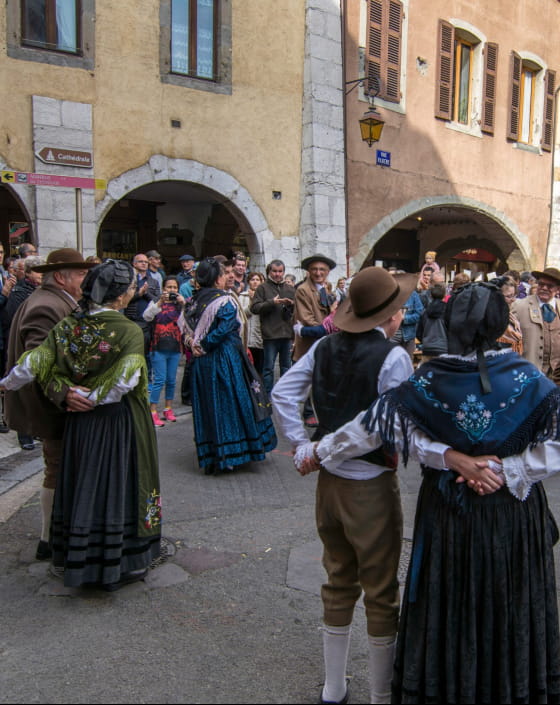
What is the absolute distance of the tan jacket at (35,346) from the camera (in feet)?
11.8

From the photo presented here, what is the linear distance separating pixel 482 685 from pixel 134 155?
32.1 feet

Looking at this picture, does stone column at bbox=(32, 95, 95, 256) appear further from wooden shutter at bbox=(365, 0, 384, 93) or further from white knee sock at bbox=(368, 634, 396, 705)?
white knee sock at bbox=(368, 634, 396, 705)

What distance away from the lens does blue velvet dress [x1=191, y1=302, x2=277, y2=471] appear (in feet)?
17.6

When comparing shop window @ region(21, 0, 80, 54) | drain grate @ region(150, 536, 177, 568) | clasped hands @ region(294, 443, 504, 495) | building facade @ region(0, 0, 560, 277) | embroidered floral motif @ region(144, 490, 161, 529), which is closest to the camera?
clasped hands @ region(294, 443, 504, 495)

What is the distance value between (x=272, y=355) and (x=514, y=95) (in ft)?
39.2

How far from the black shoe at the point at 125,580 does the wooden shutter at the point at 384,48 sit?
11.4m

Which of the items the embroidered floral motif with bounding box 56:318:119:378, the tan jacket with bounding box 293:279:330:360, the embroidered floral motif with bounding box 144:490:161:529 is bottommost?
the embroidered floral motif with bounding box 144:490:161:529

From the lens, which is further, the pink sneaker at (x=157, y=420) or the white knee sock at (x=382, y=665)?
Result: the pink sneaker at (x=157, y=420)


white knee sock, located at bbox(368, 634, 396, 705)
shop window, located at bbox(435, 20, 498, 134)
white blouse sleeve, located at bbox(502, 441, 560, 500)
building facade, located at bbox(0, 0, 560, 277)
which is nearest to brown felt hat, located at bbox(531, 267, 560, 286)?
white blouse sleeve, located at bbox(502, 441, 560, 500)

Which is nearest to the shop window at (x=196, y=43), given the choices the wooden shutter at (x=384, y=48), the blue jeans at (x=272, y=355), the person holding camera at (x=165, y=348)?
the wooden shutter at (x=384, y=48)

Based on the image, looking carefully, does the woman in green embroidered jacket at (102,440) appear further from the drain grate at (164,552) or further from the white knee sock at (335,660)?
the white knee sock at (335,660)

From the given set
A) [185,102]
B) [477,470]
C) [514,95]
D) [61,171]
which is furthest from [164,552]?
[514,95]

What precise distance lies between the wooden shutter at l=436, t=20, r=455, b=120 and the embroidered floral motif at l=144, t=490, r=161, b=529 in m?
13.1

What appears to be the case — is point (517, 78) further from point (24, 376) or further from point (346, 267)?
point (24, 376)
